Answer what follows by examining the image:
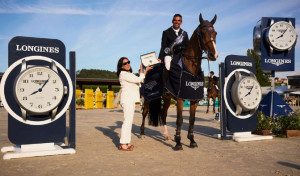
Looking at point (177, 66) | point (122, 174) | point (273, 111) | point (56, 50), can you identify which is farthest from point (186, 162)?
point (273, 111)

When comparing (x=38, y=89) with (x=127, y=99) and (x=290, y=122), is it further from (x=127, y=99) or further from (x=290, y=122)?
(x=290, y=122)

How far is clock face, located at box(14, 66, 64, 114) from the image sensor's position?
15.6 ft

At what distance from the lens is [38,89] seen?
194 inches

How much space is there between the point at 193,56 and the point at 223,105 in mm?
1960

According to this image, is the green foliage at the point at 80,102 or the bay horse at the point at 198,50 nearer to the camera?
the bay horse at the point at 198,50

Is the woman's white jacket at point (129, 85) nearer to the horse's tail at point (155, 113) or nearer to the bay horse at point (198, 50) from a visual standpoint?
the bay horse at point (198, 50)

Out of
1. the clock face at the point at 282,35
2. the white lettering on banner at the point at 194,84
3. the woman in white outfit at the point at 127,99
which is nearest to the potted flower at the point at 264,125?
the clock face at the point at 282,35

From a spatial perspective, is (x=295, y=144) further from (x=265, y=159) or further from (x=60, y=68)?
(x=60, y=68)

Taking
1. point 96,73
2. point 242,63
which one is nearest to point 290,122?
point 242,63

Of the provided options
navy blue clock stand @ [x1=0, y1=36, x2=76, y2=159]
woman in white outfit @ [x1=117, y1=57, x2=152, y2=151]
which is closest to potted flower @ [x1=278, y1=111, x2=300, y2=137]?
woman in white outfit @ [x1=117, y1=57, x2=152, y2=151]

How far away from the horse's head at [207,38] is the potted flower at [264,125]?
341 centimetres

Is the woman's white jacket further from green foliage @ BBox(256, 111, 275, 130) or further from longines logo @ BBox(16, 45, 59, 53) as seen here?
green foliage @ BBox(256, 111, 275, 130)

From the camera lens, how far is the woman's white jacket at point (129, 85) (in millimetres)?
5445

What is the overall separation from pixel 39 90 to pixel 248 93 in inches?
206
